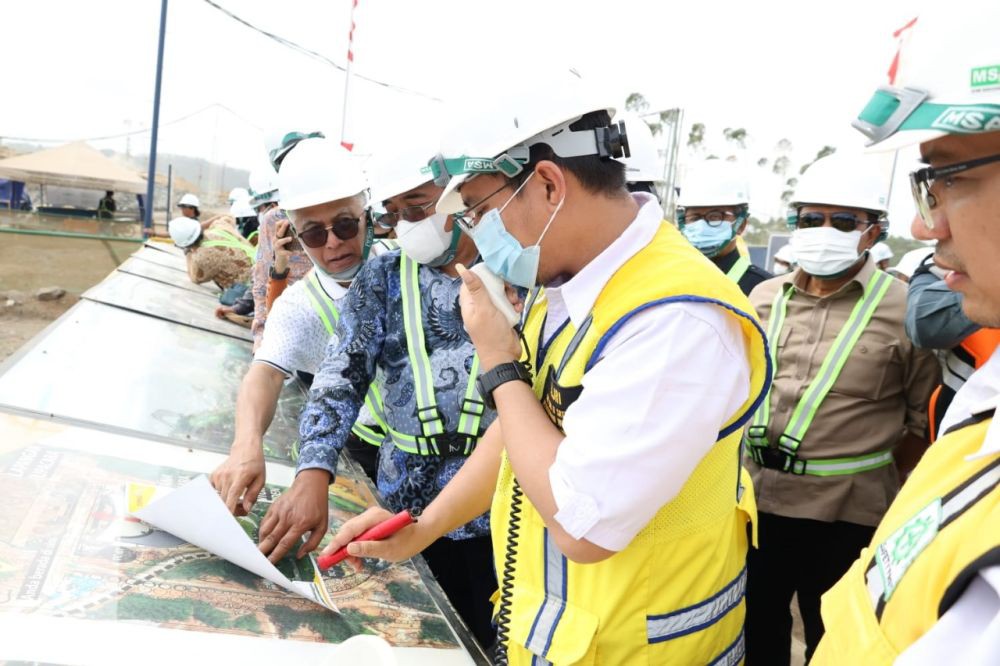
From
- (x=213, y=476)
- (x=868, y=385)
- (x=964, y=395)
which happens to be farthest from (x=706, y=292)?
(x=868, y=385)

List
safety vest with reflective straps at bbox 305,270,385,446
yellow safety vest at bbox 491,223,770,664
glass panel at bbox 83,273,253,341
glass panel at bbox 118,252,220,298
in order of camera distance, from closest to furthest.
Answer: yellow safety vest at bbox 491,223,770,664
safety vest with reflective straps at bbox 305,270,385,446
glass panel at bbox 83,273,253,341
glass panel at bbox 118,252,220,298

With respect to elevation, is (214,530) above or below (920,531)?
below

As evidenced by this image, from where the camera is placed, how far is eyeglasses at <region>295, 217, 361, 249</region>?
2537 mm

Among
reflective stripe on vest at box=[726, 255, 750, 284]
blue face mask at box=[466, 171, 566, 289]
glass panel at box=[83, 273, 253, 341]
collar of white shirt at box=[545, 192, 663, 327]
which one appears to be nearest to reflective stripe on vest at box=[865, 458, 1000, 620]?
collar of white shirt at box=[545, 192, 663, 327]

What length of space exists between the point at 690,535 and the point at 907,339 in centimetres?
189

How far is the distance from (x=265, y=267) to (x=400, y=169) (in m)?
2.16

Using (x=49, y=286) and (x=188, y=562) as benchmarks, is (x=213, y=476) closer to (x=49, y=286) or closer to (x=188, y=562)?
(x=188, y=562)

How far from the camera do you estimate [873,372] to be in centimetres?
267

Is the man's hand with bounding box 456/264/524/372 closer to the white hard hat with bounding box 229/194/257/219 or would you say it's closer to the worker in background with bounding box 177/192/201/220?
the white hard hat with bounding box 229/194/257/219

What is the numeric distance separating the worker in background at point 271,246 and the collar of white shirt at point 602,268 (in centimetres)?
200

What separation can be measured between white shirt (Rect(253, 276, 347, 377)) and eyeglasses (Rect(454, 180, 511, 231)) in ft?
3.68

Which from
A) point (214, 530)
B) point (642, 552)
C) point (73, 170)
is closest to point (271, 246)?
point (214, 530)

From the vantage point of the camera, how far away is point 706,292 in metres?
1.12

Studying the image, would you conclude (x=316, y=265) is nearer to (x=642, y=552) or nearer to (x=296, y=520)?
(x=296, y=520)
